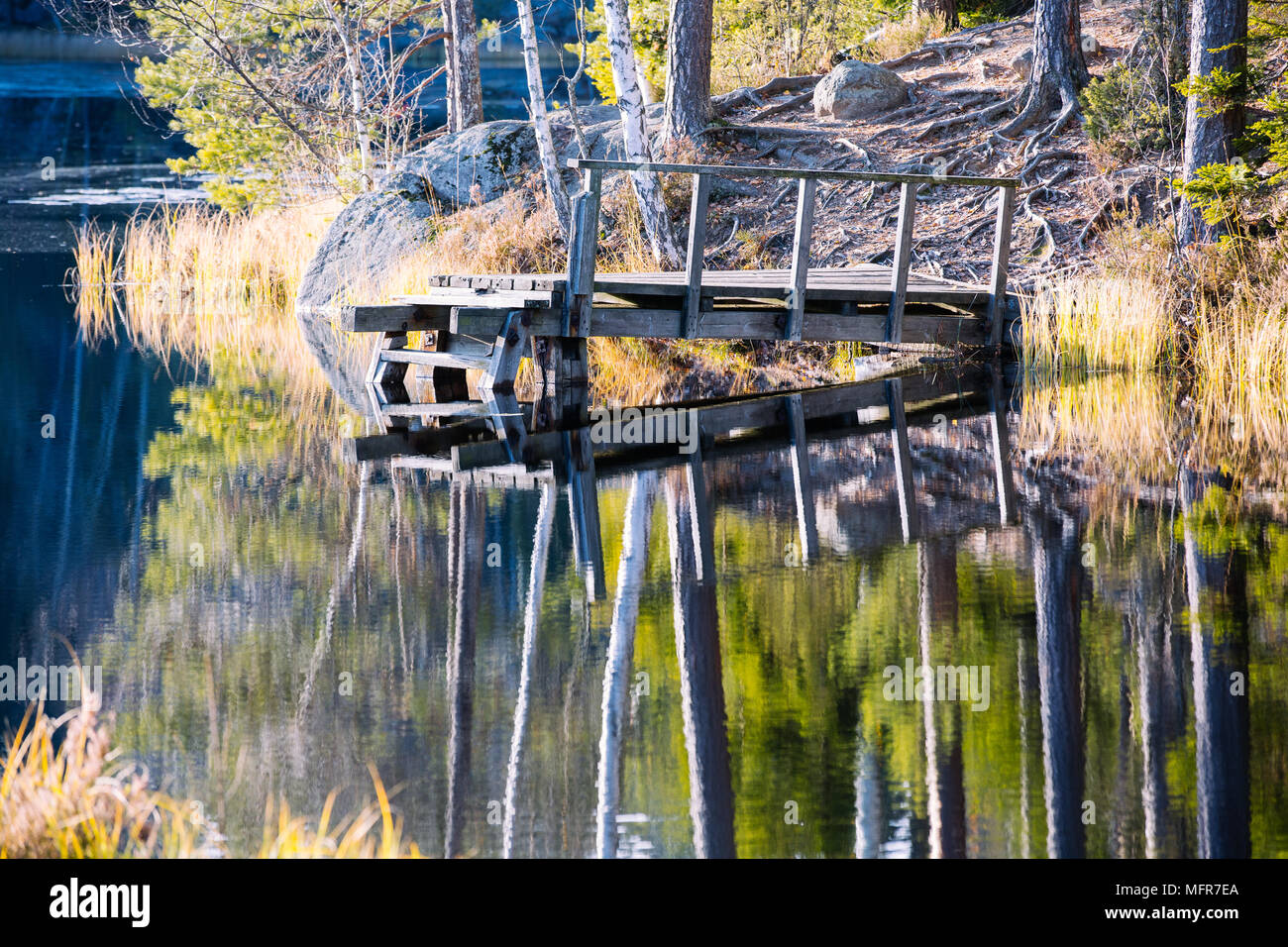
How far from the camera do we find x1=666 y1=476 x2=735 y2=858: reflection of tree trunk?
13.5 ft

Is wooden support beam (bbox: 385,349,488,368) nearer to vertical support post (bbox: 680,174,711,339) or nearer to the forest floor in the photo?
vertical support post (bbox: 680,174,711,339)

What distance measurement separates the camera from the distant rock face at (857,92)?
60.2ft

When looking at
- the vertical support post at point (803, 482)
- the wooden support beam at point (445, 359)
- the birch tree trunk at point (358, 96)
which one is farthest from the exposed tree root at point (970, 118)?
the wooden support beam at point (445, 359)

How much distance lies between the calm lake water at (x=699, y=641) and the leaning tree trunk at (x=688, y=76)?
27.8ft

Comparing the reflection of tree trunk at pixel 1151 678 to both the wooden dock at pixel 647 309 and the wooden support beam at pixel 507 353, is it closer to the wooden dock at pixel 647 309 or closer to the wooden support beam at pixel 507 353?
the wooden dock at pixel 647 309

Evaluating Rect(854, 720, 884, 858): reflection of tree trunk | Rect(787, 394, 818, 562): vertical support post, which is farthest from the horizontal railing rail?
Rect(854, 720, 884, 858): reflection of tree trunk

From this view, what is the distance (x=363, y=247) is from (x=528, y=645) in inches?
513

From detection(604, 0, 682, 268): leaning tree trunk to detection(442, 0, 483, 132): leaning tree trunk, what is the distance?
613 centimetres

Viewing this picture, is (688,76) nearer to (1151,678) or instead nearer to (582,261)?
(582,261)

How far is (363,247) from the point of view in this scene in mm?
17844

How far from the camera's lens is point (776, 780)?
4363 millimetres

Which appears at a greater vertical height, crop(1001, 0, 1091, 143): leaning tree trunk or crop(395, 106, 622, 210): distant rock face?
crop(1001, 0, 1091, 143): leaning tree trunk
